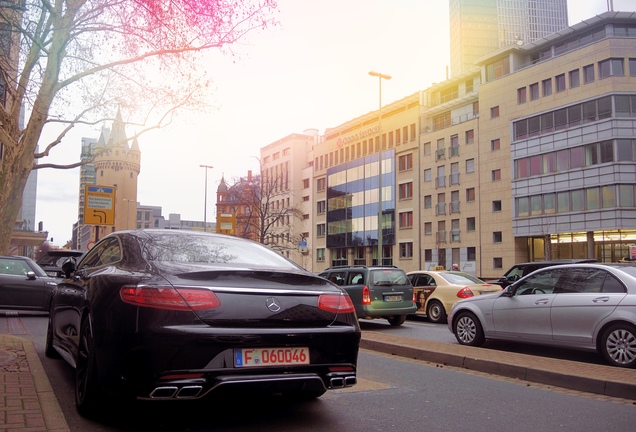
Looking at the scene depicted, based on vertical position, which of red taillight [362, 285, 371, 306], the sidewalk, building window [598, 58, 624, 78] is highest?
building window [598, 58, 624, 78]

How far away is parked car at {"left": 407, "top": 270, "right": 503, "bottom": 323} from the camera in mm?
15172

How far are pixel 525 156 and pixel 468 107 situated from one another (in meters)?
10.1

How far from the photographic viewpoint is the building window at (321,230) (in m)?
76.7

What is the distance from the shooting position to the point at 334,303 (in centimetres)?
452

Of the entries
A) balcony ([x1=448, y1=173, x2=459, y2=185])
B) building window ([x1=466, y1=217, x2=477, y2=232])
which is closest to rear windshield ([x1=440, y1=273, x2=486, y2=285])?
building window ([x1=466, y1=217, x2=477, y2=232])

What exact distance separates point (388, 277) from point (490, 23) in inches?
5402

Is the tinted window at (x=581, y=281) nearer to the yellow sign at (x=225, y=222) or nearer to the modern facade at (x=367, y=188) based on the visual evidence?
the yellow sign at (x=225, y=222)

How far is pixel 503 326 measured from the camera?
950 centimetres

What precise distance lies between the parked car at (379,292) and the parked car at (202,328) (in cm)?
920

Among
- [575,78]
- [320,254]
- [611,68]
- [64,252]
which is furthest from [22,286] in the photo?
[320,254]

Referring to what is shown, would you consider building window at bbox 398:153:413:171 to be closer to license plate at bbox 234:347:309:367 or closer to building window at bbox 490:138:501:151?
building window at bbox 490:138:501:151

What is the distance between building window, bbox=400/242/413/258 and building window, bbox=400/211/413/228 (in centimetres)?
191

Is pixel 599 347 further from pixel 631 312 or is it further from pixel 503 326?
pixel 503 326

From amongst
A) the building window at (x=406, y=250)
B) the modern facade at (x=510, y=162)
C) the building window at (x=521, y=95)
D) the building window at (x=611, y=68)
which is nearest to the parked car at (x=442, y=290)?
the modern facade at (x=510, y=162)
